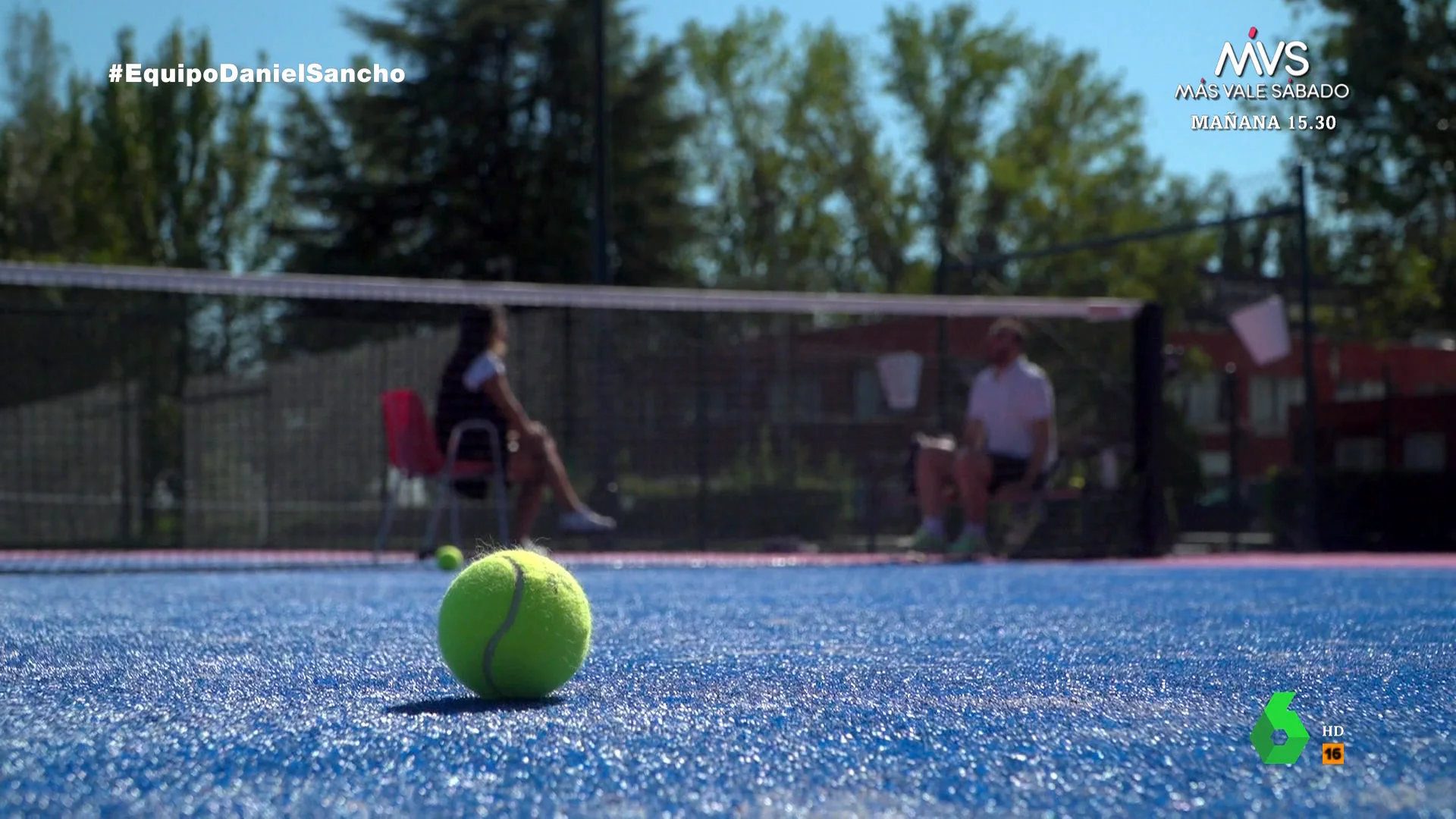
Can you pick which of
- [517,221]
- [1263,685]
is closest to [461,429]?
[1263,685]

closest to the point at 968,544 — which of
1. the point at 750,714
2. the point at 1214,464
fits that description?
the point at 1214,464

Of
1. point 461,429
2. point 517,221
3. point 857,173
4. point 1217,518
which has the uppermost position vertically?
point 857,173

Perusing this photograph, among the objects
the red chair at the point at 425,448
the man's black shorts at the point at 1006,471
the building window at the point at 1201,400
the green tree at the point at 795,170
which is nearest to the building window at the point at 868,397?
the man's black shorts at the point at 1006,471

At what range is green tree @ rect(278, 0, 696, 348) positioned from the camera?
80.0 ft

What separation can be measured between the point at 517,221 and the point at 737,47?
42.4 ft

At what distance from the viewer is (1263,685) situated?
10.7 feet

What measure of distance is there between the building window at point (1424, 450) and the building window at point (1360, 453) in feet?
0.83

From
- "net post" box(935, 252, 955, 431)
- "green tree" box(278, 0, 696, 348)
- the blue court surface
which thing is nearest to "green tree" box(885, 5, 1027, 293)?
"green tree" box(278, 0, 696, 348)

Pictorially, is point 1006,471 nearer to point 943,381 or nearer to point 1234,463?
point 943,381

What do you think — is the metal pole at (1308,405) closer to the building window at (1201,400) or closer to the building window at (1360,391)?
the building window at (1201,400)

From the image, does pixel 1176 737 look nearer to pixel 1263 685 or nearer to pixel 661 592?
pixel 1263 685

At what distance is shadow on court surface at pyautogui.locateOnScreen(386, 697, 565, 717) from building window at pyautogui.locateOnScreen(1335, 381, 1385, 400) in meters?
15.6

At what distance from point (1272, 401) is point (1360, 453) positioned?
43.5 inches

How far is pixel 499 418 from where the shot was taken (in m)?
9.02
